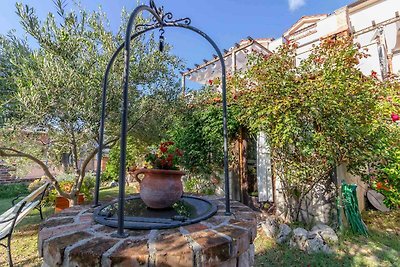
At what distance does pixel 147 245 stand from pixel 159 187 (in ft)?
2.60

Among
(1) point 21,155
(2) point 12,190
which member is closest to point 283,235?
(1) point 21,155

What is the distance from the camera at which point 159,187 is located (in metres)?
2.18

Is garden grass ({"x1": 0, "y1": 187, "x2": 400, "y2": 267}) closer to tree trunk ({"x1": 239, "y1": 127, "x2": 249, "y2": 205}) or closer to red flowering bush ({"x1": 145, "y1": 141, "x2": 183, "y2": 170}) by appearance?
red flowering bush ({"x1": 145, "y1": 141, "x2": 183, "y2": 170})

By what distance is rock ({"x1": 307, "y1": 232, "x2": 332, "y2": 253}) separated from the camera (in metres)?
3.79

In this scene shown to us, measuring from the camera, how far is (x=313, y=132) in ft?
14.5

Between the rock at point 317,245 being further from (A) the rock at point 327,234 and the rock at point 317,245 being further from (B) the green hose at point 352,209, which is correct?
(B) the green hose at point 352,209

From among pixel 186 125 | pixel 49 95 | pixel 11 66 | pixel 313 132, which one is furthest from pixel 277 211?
pixel 11 66

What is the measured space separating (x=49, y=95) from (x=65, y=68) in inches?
20.3

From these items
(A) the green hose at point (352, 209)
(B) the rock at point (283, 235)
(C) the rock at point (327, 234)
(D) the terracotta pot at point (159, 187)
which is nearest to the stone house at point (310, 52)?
(A) the green hose at point (352, 209)

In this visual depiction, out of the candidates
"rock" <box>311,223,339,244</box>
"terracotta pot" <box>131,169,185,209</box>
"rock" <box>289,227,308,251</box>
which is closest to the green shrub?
"terracotta pot" <box>131,169,185,209</box>

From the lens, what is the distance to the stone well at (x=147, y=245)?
131 centimetres

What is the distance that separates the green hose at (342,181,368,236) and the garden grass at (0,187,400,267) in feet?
0.72

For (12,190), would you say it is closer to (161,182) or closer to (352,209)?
(161,182)

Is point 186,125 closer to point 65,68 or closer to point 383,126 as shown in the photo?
point 65,68
